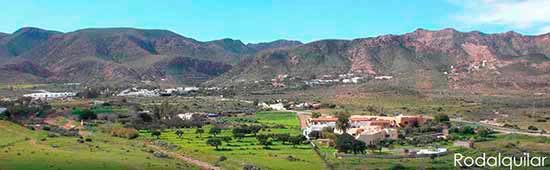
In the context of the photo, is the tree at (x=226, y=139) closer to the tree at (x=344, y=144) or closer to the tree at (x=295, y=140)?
the tree at (x=295, y=140)

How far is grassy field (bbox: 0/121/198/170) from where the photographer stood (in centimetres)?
4819

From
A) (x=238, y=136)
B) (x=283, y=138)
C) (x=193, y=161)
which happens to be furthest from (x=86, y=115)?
(x=193, y=161)

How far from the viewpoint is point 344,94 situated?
146750 millimetres

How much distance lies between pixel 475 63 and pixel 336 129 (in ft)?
407

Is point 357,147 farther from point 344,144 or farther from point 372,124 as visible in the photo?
point 372,124

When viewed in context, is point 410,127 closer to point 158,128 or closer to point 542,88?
point 158,128

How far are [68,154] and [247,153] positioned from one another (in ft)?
52.5

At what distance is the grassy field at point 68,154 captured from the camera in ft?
158

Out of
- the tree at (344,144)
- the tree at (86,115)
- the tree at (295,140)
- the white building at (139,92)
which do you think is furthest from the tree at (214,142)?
the white building at (139,92)

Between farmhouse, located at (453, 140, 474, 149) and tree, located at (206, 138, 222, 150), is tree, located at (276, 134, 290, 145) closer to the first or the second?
tree, located at (206, 138, 222, 150)

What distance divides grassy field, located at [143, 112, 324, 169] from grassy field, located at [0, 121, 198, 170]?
13.5 feet

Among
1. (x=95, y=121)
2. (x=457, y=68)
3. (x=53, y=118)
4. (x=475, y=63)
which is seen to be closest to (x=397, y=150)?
(x=95, y=121)

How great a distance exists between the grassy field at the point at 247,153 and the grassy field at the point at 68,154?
13.5 feet

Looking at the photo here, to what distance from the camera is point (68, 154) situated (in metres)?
53.9
